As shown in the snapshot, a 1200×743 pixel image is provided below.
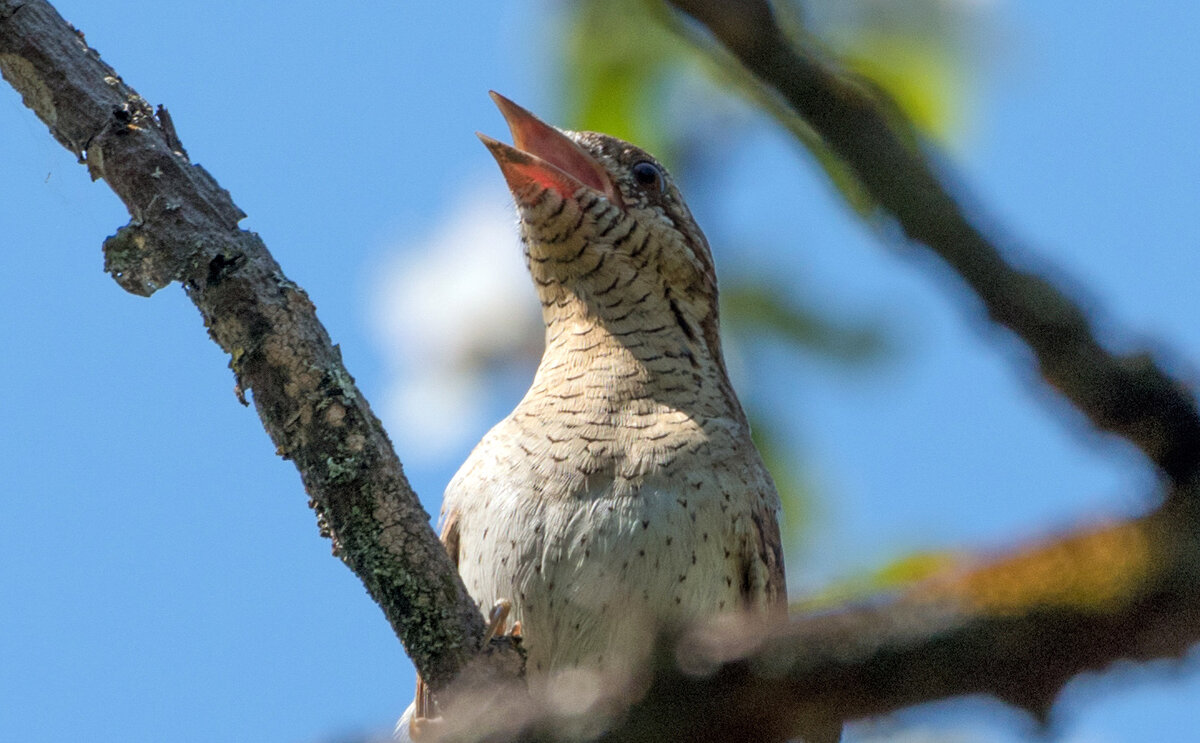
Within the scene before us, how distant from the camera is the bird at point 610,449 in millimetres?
4145

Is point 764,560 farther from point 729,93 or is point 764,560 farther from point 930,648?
point 930,648

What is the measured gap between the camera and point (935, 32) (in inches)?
156

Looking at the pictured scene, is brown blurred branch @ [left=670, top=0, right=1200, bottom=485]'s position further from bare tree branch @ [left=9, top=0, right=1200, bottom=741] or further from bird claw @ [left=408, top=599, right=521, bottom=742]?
bird claw @ [left=408, top=599, right=521, bottom=742]

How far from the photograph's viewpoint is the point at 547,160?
5.03 metres

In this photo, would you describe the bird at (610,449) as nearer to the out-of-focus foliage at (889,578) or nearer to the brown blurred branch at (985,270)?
the out-of-focus foliage at (889,578)

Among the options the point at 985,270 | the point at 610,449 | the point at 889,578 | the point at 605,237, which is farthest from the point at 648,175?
the point at 985,270

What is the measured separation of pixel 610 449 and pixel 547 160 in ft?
4.40

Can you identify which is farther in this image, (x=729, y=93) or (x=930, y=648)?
(x=729, y=93)

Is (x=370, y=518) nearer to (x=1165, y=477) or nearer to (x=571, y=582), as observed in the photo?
(x=571, y=582)

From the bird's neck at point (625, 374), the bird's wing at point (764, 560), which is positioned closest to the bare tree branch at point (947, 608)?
the bird's wing at point (764, 560)

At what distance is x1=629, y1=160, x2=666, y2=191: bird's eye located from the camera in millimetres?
5082

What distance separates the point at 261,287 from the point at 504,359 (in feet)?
9.61

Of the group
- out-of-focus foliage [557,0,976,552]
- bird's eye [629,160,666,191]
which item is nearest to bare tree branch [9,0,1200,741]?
out-of-focus foliage [557,0,976,552]

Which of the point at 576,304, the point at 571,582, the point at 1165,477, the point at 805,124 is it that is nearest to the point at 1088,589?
the point at 1165,477
